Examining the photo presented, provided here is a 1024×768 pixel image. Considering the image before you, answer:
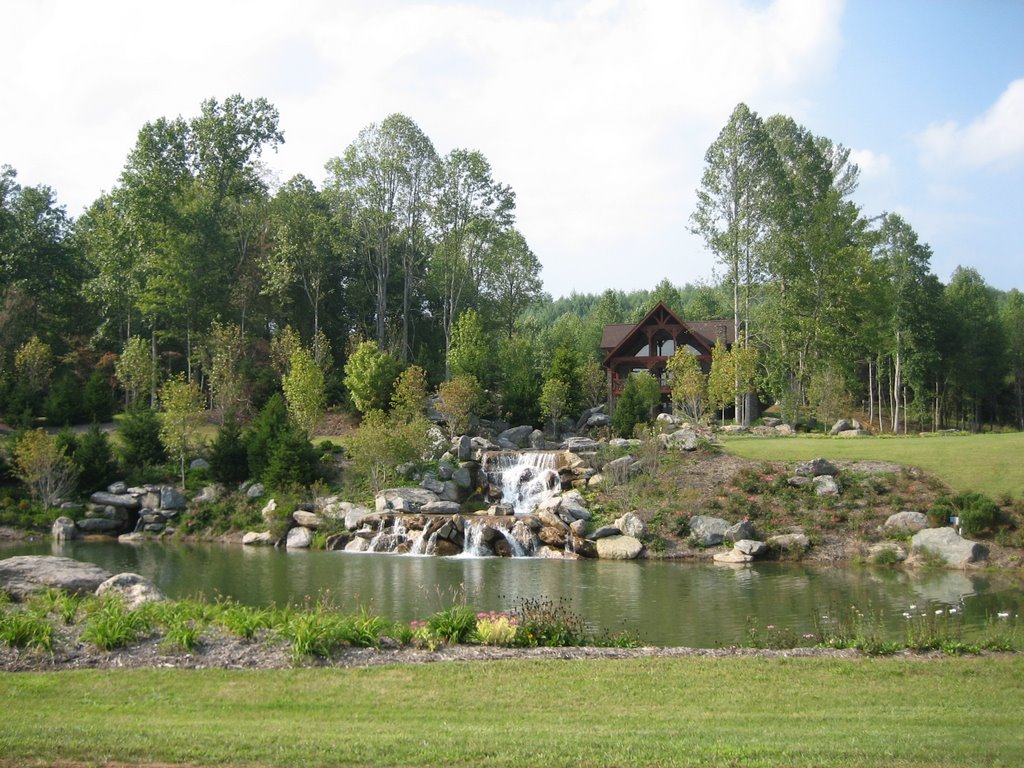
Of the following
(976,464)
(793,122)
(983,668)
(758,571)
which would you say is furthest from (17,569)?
(793,122)

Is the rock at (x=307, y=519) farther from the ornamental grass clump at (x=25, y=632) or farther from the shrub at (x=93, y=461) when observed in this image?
the ornamental grass clump at (x=25, y=632)

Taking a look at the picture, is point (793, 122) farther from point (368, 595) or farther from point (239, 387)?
point (368, 595)

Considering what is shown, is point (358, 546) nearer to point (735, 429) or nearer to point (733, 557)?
point (733, 557)

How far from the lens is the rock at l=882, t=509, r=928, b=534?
25969 mm

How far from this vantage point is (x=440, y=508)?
3111 centimetres

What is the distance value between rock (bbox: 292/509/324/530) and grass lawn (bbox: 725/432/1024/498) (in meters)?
16.0

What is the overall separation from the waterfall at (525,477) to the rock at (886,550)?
1158 cm

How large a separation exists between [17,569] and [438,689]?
8.83m

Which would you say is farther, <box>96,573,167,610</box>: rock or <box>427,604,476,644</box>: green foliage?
<box>96,573,167,610</box>: rock

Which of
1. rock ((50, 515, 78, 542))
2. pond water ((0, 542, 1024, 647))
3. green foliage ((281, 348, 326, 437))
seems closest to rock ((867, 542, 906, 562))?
pond water ((0, 542, 1024, 647))

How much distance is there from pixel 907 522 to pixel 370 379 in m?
25.0

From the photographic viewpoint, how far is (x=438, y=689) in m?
8.91

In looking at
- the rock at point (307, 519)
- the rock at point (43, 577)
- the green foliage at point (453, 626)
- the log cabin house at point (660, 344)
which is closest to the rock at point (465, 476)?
the rock at point (307, 519)

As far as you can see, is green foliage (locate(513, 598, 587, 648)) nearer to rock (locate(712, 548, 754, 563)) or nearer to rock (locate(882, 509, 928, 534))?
rock (locate(712, 548, 754, 563))
